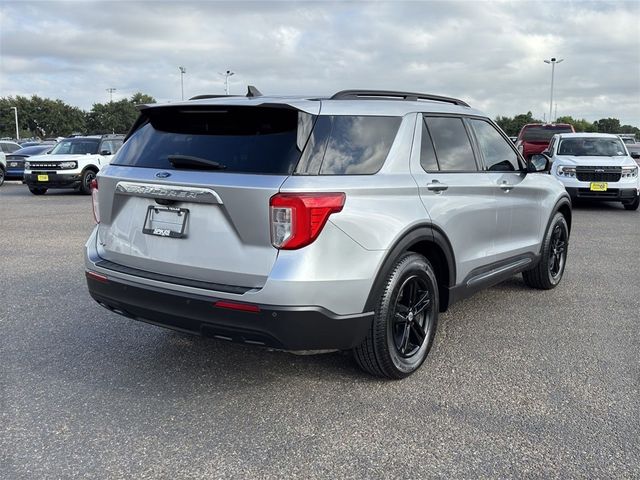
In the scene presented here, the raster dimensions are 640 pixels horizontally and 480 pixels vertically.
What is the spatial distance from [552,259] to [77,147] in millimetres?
15125

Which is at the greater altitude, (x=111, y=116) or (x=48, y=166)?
(x=111, y=116)

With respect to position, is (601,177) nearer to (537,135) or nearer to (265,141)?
(537,135)

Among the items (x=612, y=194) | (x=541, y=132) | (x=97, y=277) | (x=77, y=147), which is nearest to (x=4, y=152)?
(x=77, y=147)

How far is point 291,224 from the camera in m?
3.15

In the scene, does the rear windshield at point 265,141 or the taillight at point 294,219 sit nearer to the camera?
the taillight at point 294,219

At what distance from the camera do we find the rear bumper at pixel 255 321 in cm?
319

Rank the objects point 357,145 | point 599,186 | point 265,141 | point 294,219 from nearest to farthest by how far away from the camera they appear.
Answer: point 294,219, point 265,141, point 357,145, point 599,186

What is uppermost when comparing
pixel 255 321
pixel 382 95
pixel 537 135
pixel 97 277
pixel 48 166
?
pixel 537 135

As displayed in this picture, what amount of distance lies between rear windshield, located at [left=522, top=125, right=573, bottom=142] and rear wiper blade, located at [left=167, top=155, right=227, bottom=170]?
65.5ft

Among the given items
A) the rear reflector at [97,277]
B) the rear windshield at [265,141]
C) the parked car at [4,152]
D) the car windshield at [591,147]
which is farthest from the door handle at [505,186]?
the parked car at [4,152]

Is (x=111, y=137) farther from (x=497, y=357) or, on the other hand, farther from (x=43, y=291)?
(x=497, y=357)

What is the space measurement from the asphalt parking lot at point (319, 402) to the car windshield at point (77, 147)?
13.0 meters

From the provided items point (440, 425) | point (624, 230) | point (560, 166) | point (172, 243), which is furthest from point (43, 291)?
point (560, 166)

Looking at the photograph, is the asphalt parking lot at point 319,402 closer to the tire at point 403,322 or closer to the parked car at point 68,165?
the tire at point 403,322
